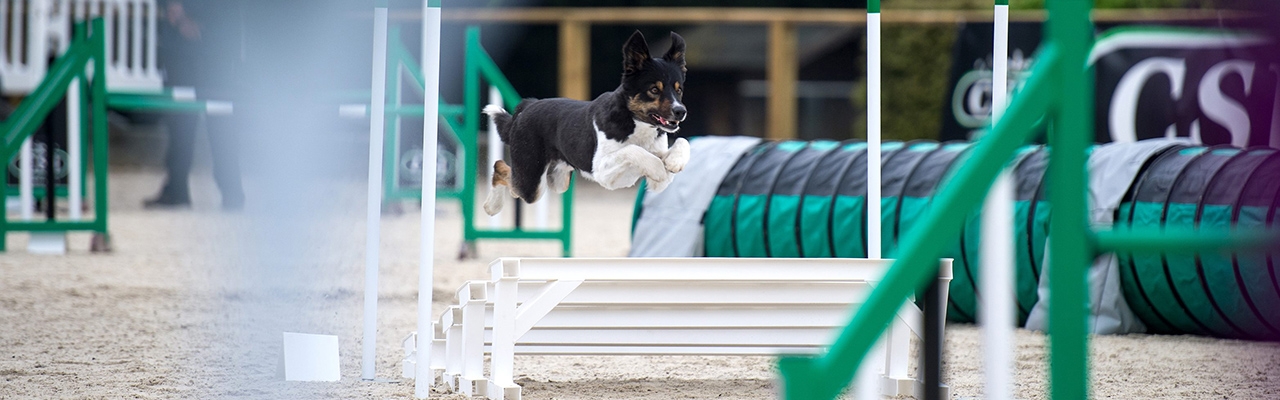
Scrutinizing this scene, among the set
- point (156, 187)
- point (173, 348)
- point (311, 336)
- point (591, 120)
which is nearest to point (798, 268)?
point (591, 120)

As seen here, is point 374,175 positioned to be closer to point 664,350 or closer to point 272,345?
point 272,345

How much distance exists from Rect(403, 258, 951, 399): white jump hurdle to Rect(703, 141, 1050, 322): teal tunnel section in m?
1.62

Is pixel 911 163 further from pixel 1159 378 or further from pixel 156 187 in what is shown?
→ pixel 156 187

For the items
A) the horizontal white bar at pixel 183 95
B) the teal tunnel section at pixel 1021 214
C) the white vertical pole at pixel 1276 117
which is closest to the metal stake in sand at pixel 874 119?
the teal tunnel section at pixel 1021 214

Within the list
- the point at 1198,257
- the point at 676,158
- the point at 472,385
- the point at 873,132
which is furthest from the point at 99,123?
the point at 1198,257

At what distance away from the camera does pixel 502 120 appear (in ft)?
8.74

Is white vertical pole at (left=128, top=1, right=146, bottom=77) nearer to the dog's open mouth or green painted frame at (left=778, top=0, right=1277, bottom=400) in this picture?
the dog's open mouth

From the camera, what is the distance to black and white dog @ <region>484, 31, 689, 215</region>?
7.54ft

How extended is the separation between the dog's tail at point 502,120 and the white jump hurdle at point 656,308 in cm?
31

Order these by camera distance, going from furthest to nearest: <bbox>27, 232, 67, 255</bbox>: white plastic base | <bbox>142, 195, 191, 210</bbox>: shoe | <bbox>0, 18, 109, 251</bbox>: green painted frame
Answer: <bbox>142, 195, 191, 210</bbox>: shoe < <bbox>27, 232, 67, 255</bbox>: white plastic base < <bbox>0, 18, 109, 251</bbox>: green painted frame

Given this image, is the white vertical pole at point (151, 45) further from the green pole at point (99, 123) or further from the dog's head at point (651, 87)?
the dog's head at point (651, 87)

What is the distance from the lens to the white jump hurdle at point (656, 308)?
2.81 m

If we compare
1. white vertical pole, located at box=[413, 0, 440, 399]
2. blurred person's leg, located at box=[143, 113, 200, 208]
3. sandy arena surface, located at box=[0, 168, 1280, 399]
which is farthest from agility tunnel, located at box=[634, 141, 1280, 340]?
blurred person's leg, located at box=[143, 113, 200, 208]

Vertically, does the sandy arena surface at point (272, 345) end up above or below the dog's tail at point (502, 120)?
below
